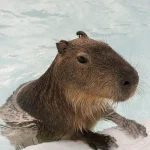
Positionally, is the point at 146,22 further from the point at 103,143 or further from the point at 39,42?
the point at 103,143

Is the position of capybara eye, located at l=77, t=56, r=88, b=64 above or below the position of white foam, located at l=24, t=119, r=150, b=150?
above

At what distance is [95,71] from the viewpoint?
143 inches

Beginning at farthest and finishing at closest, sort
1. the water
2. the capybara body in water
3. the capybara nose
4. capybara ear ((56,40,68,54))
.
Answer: the water < capybara ear ((56,40,68,54)) < the capybara body in water < the capybara nose

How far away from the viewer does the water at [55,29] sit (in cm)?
812

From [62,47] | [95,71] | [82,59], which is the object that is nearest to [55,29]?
[62,47]

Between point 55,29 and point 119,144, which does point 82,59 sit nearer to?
point 119,144

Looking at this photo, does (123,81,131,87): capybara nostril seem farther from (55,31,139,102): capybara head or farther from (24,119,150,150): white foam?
(24,119,150,150): white foam

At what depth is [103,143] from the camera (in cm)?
372

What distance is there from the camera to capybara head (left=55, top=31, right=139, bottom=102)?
11.3 ft

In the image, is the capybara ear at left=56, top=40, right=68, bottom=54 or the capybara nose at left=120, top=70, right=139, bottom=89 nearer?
the capybara nose at left=120, top=70, right=139, bottom=89

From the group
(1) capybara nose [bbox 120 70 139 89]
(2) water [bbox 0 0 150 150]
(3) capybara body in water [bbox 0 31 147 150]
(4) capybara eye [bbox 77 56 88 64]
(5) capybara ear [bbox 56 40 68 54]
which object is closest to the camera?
(1) capybara nose [bbox 120 70 139 89]

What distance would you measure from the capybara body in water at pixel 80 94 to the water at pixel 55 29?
3.20 meters

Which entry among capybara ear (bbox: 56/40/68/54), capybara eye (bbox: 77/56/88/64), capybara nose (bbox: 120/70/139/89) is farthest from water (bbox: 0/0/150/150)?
capybara nose (bbox: 120/70/139/89)

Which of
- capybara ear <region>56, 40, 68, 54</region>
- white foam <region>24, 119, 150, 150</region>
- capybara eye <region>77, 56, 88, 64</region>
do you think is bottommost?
white foam <region>24, 119, 150, 150</region>
